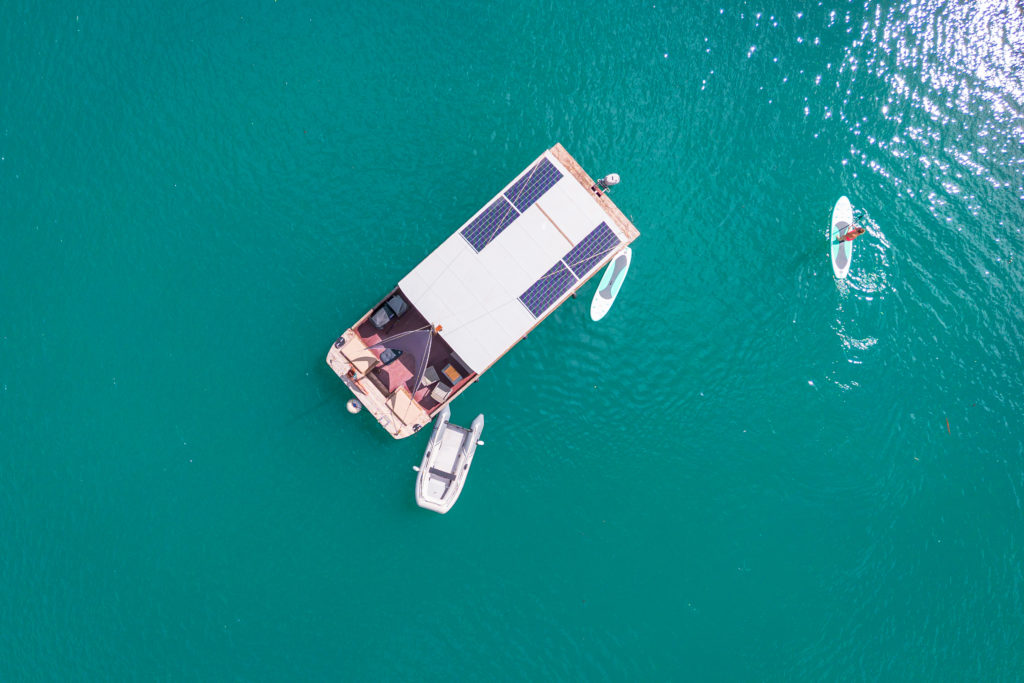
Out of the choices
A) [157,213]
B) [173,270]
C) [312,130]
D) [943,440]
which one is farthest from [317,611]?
[943,440]

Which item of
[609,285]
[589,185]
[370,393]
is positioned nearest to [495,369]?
[370,393]

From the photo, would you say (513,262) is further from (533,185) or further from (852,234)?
(852,234)

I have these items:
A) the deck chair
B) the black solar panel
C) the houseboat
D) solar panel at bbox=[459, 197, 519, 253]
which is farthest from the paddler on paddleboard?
the deck chair

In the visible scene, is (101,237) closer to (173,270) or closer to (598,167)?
(173,270)

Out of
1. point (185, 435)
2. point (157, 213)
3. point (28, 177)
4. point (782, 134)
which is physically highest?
point (28, 177)

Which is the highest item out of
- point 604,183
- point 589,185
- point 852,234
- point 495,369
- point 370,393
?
point 589,185

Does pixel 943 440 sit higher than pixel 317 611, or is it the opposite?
pixel 317 611

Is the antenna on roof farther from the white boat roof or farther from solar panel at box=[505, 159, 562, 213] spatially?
solar panel at box=[505, 159, 562, 213]
